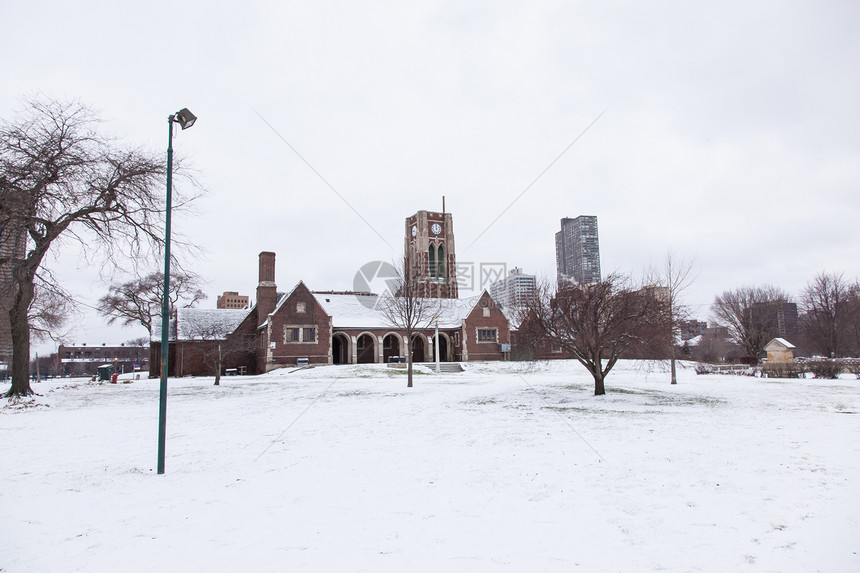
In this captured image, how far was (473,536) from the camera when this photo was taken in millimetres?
5258

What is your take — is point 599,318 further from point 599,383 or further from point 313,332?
point 313,332

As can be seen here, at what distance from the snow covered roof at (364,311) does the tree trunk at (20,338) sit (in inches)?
1004

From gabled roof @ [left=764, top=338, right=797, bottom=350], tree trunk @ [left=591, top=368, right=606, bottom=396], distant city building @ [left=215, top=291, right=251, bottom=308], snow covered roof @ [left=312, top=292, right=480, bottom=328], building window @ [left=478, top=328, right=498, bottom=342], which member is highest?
distant city building @ [left=215, top=291, right=251, bottom=308]

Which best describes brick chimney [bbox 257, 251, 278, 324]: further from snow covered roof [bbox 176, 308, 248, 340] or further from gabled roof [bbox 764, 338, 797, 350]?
gabled roof [bbox 764, 338, 797, 350]

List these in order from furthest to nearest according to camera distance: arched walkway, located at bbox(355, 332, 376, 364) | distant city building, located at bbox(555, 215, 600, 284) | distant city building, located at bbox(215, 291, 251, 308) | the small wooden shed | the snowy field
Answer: distant city building, located at bbox(215, 291, 251, 308), distant city building, located at bbox(555, 215, 600, 284), arched walkway, located at bbox(355, 332, 376, 364), the small wooden shed, the snowy field

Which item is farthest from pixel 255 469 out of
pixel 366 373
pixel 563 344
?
pixel 366 373

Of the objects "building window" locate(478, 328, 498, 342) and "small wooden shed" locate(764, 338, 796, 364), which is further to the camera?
"building window" locate(478, 328, 498, 342)

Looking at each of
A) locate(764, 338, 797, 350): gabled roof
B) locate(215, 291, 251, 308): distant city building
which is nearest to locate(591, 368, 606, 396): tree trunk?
locate(764, 338, 797, 350): gabled roof

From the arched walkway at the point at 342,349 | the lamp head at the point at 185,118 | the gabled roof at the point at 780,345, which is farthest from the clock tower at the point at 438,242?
the lamp head at the point at 185,118

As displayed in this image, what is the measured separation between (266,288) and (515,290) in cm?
2159

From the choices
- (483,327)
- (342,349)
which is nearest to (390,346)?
(342,349)

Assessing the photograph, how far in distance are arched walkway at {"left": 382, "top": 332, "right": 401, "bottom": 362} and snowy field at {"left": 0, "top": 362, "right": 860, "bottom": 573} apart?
35.9 metres

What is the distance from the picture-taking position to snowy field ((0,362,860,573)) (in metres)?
4.82

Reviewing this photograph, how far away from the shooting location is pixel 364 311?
48.8m
